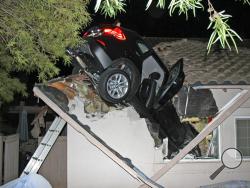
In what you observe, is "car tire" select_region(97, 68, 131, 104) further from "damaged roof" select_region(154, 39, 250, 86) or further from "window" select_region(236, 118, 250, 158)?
"window" select_region(236, 118, 250, 158)

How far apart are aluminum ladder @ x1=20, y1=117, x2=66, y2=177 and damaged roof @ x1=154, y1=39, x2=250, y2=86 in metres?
3.28

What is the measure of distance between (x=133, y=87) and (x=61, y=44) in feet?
14.0

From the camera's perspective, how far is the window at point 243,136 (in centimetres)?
1198

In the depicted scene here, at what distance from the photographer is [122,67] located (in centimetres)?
935

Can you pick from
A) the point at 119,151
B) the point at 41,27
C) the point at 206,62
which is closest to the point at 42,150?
the point at 119,151

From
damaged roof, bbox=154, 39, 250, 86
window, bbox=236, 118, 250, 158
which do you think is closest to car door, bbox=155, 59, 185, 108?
damaged roof, bbox=154, 39, 250, 86

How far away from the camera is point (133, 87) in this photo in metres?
9.61

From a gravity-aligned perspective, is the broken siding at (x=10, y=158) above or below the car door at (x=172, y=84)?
below

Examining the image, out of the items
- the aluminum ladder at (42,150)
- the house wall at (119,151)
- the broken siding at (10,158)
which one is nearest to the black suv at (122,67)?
the house wall at (119,151)

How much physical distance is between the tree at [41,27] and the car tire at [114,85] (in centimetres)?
359

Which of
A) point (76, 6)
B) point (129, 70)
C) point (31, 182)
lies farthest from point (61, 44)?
point (31, 182)

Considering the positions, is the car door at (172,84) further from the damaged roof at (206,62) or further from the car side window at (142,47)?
the car side window at (142,47)

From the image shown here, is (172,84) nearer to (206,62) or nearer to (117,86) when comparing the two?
(117,86)

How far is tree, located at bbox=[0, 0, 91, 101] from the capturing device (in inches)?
202
